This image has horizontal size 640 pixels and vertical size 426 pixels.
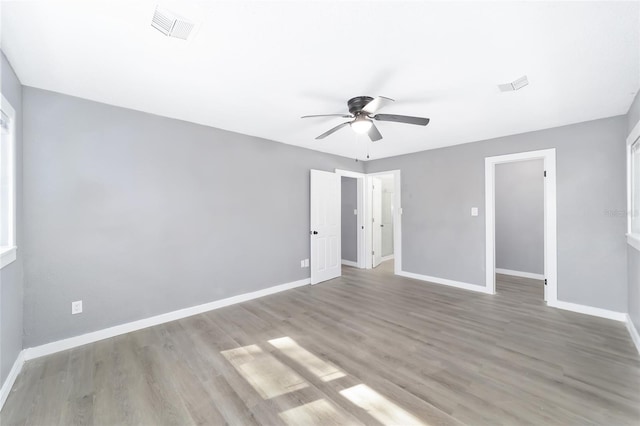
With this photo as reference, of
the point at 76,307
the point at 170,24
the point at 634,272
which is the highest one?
the point at 170,24

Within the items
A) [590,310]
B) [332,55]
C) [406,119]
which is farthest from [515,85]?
[590,310]

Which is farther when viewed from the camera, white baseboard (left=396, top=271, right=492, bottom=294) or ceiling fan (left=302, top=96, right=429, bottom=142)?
white baseboard (left=396, top=271, right=492, bottom=294)

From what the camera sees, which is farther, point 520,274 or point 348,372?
point 520,274

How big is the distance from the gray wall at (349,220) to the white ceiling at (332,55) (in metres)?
3.30

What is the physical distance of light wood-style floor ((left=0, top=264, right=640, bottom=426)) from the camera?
1.75 m

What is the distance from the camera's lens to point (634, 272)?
2.79 m

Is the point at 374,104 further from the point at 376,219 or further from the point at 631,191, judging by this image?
the point at 376,219

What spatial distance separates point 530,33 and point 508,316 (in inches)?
123

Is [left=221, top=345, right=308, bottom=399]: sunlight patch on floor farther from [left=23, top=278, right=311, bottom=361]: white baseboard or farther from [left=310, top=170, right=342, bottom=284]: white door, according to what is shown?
[left=310, top=170, right=342, bottom=284]: white door

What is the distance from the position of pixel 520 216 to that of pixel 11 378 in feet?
24.1

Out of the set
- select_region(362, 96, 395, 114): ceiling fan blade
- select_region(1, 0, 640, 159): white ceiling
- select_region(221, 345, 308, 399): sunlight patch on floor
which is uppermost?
select_region(1, 0, 640, 159): white ceiling

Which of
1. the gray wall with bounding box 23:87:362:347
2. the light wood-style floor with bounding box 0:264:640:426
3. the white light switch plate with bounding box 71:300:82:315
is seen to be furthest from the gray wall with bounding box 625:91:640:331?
the white light switch plate with bounding box 71:300:82:315

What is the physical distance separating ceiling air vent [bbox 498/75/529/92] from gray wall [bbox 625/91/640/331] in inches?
49.2

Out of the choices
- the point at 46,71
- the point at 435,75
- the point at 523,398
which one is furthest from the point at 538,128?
the point at 46,71
